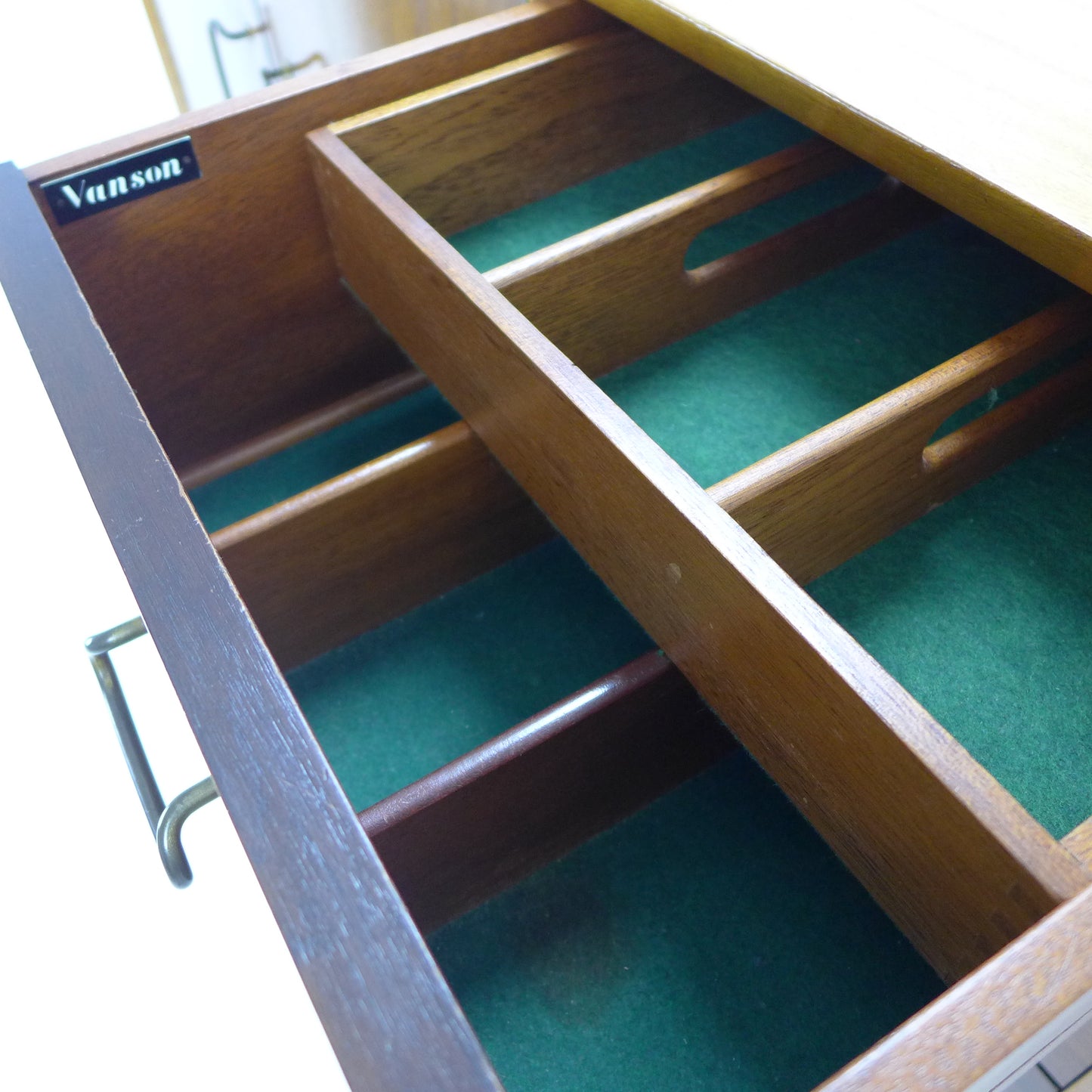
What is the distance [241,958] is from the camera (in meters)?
1.01

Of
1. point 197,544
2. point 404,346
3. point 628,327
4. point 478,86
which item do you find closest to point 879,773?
point 197,544

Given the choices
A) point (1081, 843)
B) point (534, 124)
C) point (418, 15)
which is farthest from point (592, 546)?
point (418, 15)

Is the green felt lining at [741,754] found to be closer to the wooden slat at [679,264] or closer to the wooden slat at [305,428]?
the wooden slat at [679,264]

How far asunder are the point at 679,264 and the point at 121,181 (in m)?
0.51

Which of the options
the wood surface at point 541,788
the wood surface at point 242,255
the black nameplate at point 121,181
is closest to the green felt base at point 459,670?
the wood surface at point 541,788

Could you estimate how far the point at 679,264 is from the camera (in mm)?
862

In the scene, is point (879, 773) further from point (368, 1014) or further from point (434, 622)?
point (434, 622)

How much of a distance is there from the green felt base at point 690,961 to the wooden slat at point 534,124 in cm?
65

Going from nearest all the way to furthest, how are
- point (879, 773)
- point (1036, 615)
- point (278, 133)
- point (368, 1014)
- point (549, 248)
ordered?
1. point (368, 1014)
2. point (879, 773)
3. point (1036, 615)
4. point (549, 248)
5. point (278, 133)

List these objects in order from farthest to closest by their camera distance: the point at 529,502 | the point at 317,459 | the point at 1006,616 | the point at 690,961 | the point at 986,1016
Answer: the point at 317,459 < the point at 529,502 < the point at 690,961 < the point at 1006,616 < the point at 986,1016

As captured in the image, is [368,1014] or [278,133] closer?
[368,1014]

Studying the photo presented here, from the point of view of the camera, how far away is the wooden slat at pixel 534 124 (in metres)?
0.95

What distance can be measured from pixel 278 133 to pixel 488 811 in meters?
0.66

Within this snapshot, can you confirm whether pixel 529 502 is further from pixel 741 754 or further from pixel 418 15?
pixel 418 15
